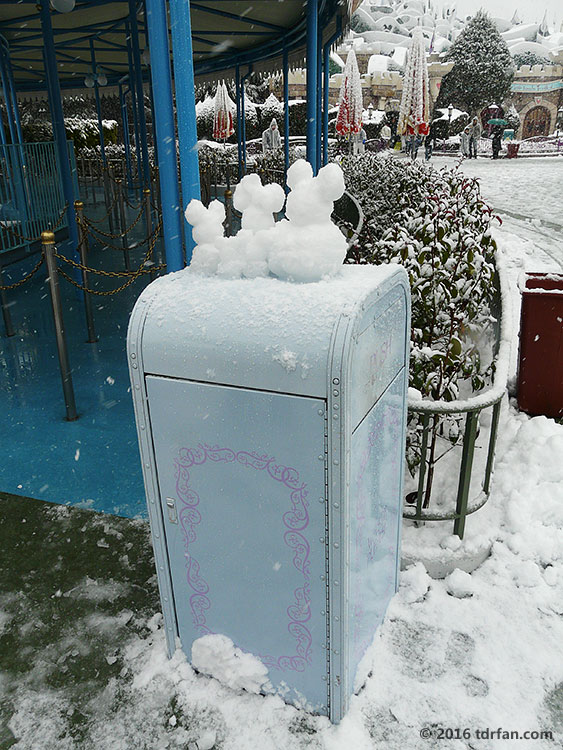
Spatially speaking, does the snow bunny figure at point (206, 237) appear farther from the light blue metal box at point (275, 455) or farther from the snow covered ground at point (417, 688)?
the snow covered ground at point (417, 688)

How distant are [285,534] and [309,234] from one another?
1.11 metres

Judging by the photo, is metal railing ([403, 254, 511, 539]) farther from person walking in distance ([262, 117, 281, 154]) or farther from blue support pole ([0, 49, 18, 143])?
person walking in distance ([262, 117, 281, 154])

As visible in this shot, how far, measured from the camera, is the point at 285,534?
7.27 ft

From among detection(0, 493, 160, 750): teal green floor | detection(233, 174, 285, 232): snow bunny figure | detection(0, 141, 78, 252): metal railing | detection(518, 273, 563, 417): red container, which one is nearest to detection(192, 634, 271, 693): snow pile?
detection(0, 493, 160, 750): teal green floor

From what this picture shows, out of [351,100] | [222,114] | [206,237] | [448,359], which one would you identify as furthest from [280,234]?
[222,114]

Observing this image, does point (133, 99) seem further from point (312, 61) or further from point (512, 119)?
point (512, 119)

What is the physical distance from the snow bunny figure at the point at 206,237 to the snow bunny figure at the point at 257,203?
105 millimetres

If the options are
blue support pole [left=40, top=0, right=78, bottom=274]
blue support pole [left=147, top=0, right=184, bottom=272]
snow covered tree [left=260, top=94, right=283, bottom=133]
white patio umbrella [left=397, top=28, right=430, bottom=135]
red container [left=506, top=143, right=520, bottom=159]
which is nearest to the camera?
blue support pole [left=147, top=0, right=184, bottom=272]

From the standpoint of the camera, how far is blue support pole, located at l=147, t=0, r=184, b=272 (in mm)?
2900

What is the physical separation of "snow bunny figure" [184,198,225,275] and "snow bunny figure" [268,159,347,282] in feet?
0.87

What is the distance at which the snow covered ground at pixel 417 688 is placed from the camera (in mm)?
2340

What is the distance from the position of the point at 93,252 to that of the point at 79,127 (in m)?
19.9

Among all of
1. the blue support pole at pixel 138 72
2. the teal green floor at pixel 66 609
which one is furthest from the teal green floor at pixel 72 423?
the blue support pole at pixel 138 72

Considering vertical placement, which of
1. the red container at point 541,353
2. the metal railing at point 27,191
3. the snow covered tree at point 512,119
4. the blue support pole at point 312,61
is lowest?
the red container at point 541,353
